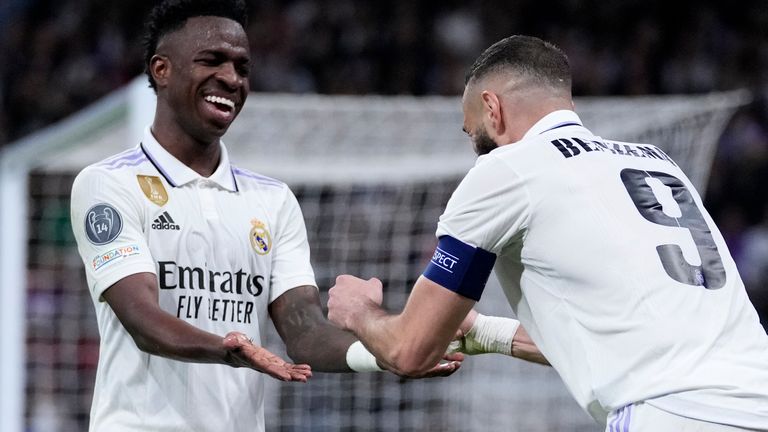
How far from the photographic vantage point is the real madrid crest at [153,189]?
401 cm

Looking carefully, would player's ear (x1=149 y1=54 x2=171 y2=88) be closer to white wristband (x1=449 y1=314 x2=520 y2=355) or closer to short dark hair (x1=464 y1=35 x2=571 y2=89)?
short dark hair (x1=464 y1=35 x2=571 y2=89)

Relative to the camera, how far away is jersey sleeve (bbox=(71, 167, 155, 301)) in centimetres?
381

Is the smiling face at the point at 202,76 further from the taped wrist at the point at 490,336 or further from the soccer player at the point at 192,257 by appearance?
the taped wrist at the point at 490,336

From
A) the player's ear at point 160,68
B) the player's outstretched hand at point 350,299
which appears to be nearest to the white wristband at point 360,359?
the player's outstretched hand at point 350,299

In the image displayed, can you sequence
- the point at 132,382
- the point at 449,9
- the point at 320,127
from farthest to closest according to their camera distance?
the point at 449,9, the point at 320,127, the point at 132,382

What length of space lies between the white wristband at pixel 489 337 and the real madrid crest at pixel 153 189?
1095mm

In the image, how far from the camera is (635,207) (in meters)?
3.41

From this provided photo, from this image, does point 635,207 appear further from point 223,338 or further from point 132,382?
point 132,382

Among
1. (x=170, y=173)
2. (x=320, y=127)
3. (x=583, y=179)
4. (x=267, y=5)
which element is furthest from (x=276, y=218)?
(x=267, y=5)

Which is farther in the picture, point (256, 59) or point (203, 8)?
point (256, 59)

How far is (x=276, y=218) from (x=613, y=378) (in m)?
1.44

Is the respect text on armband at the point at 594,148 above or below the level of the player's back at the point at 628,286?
above

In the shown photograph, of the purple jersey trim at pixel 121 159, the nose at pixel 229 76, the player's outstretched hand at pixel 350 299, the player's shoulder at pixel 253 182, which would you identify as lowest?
the player's outstretched hand at pixel 350 299

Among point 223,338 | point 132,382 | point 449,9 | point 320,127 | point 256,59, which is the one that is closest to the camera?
point 223,338
